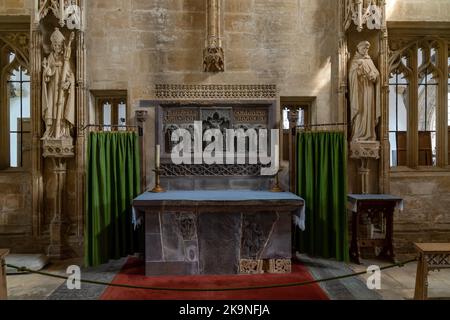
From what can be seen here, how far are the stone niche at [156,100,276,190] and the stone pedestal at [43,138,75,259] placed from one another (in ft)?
4.58

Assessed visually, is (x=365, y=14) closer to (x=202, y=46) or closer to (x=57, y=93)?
(x=202, y=46)

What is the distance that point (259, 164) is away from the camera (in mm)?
5590

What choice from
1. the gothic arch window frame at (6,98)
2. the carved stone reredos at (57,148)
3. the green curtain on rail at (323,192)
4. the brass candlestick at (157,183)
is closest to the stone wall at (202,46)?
the brass candlestick at (157,183)

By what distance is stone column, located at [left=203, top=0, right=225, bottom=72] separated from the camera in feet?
17.7

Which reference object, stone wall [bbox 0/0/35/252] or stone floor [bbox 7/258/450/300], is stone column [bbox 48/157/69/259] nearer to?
stone floor [bbox 7/258/450/300]

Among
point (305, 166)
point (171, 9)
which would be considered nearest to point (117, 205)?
point (305, 166)

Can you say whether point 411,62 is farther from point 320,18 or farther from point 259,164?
point 259,164

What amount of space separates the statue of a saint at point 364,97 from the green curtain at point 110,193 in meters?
3.34

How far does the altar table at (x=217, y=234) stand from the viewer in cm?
439

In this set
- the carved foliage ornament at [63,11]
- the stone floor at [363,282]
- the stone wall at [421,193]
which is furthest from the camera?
the stone wall at [421,193]

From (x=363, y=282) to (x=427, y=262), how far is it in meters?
0.97

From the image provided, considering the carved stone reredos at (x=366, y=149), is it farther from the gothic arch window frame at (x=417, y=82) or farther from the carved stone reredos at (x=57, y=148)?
the carved stone reredos at (x=57, y=148)

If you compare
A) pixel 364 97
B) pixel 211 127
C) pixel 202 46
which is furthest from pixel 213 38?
pixel 364 97
